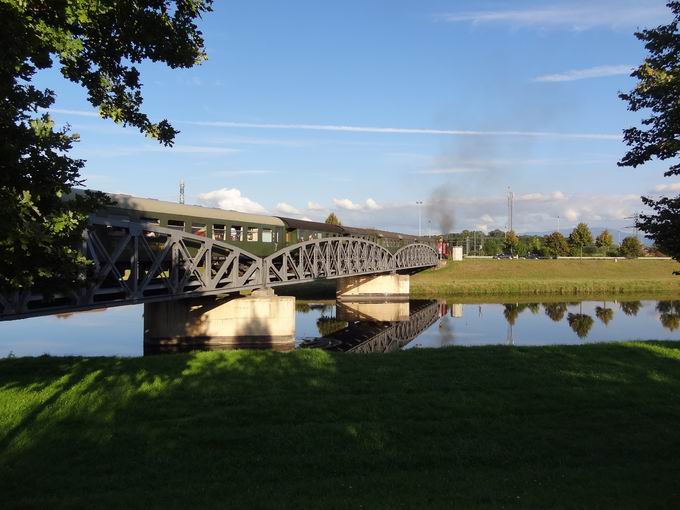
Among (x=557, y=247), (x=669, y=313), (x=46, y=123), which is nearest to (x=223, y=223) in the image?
(x=46, y=123)

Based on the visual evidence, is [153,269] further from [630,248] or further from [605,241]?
[605,241]

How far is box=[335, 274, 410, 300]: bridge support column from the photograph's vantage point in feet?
206

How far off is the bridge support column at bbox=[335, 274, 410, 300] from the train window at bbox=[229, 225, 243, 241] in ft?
99.5

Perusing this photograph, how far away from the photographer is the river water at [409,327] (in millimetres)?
31797

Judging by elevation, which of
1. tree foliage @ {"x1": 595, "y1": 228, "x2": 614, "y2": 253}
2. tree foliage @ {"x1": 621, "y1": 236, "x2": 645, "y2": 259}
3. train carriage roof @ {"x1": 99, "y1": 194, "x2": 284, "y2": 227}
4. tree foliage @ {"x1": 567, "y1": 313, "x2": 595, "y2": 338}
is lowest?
tree foliage @ {"x1": 567, "y1": 313, "x2": 595, "y2": 338}

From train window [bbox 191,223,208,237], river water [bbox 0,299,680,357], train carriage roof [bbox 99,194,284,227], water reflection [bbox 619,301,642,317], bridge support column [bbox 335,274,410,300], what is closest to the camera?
→ train carriage roof [bbox 99,194,284,227]

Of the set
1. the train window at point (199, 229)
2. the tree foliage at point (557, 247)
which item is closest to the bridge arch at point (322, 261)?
→ the train window at point (199, 229)

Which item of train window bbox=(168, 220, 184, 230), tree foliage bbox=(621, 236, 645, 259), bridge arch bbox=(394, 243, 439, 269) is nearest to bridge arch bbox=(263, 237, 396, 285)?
bridge arch bbox=(394, 243, 439, 269)

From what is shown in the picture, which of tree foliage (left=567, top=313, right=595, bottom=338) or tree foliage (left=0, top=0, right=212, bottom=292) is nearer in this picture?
tree foliage (left=0, top=0, right=212, bottom=292)

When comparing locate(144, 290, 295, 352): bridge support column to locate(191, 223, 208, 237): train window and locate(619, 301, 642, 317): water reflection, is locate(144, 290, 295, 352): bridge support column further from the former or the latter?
locate(619, 301, 642, 317): water reflection

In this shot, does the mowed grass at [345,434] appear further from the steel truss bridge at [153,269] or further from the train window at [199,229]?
the train window at [199,229]

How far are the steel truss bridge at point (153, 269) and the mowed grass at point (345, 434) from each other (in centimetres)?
255

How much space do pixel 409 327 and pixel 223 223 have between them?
17.8m

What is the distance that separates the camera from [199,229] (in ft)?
98.0
